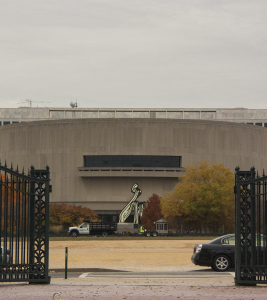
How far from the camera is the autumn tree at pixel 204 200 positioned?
72.4 metres

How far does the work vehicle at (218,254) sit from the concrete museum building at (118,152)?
71189 millimetres

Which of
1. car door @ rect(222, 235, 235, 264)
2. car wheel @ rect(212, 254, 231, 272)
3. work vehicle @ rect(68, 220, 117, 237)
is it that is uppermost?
car door @ rect(222, 235, 235, 264)

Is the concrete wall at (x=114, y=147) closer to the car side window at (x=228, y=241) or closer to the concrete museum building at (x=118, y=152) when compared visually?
the concrete museum building at (x=118, y=152)

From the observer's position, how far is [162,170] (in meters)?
93.1

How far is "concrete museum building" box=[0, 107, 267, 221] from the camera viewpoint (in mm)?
93438

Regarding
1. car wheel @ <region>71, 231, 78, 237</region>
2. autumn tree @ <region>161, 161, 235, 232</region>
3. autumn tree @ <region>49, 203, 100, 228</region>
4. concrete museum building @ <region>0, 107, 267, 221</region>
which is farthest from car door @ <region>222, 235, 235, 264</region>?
concrete museum building @ <region>0, 107, 267, 221</region>

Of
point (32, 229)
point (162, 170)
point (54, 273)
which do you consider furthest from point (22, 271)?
point (162, 170)

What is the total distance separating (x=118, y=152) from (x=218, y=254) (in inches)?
2865

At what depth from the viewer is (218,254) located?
68.8 ft

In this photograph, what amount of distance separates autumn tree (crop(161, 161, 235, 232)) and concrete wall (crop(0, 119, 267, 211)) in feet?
61.5

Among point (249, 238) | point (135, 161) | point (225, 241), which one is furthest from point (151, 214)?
point (249, 238)

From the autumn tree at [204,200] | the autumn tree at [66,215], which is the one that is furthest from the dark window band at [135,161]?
the autumn tree at [204,200]

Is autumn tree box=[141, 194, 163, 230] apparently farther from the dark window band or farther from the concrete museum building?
the dark window band

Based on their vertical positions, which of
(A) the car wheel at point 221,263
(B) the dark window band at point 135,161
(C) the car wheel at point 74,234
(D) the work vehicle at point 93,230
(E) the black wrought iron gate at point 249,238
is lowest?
(C) the car wheel at point 74,234
